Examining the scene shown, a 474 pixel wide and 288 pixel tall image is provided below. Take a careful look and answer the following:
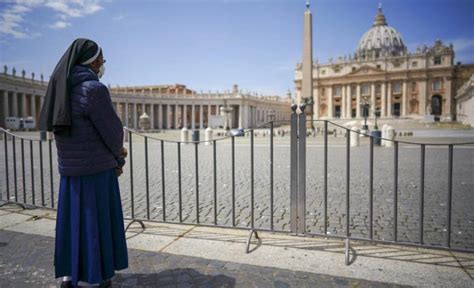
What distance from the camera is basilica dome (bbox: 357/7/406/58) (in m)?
100

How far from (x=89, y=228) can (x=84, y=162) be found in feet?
1.77

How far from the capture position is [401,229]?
4.71 metres

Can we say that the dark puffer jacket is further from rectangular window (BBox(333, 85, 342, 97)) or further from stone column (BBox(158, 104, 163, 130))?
rectangular window (BBox(333, 85, 342, 97))

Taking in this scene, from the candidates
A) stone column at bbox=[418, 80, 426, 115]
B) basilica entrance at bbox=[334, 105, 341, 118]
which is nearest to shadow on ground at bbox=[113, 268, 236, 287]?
stone column at bbox=[418, 80, 426, 115]

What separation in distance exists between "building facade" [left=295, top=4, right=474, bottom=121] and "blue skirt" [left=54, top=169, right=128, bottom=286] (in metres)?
73.6

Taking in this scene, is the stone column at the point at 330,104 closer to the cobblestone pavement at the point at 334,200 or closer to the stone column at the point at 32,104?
the stone column at the point at 32,104

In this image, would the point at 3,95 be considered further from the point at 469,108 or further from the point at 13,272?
the point at 469,108

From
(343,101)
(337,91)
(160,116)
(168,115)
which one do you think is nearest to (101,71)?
(160,116)

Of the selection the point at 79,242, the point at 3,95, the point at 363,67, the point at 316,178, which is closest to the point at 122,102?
the point at 3,95

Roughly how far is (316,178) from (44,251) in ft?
22.5

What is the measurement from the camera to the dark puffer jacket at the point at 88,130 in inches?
102

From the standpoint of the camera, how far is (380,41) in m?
Result: 105

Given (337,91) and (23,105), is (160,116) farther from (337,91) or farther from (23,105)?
(337,91)

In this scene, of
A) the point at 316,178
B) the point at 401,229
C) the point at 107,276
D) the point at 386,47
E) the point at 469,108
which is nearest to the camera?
the point at 107,276
